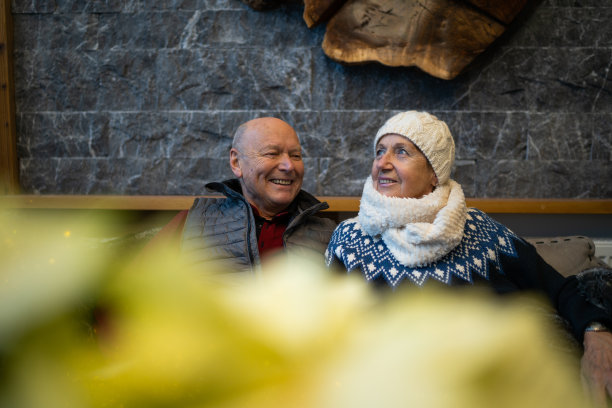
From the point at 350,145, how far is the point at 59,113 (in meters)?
1.16

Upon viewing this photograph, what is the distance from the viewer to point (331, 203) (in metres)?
1.59

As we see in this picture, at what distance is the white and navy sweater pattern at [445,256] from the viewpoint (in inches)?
37.5

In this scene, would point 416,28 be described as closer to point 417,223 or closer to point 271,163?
point 271,163

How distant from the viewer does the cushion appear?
117 cm

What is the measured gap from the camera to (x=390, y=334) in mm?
347

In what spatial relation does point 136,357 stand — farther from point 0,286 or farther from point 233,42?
point 233,42

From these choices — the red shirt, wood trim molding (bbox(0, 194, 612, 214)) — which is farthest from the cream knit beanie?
wood trim molding (bbox(0, 194, 612, 214))

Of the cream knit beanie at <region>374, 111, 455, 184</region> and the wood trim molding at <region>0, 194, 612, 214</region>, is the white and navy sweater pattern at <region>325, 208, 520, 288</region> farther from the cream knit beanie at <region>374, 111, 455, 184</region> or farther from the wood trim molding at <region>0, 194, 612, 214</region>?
the wood trim molding at <region>0, 194, 612, 214</region>

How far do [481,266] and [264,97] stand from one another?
3.48 ft

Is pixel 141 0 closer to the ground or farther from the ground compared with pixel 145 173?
farther from the ground

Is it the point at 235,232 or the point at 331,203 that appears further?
the point at 331,203

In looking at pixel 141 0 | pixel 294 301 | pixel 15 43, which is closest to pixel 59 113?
pixel 15 43

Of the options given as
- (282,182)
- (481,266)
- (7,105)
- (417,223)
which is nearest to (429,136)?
(417,223)

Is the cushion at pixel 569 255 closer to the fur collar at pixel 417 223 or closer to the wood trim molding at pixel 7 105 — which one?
the fur collar at pixel 417 223
